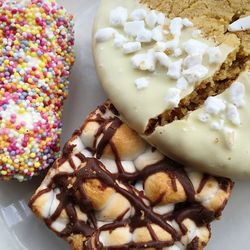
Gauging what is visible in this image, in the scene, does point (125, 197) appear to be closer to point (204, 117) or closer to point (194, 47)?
point (204, 117)

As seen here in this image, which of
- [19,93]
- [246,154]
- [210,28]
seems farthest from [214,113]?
[19,93]

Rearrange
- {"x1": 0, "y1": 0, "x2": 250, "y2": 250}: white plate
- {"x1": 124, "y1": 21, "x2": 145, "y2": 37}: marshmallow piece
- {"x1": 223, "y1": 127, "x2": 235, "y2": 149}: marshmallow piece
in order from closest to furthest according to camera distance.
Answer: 1. {"x1": 223, "y1": 127, "x2": 235, "y2": 149}: marshmallow piece
2. {"x1": 124, "y1": 21, "x2": 145, "y2": 37}: marshmallow piece
3. {"x1": 0, "y1": 0, "x2": 250, "y2": 250}: white plate

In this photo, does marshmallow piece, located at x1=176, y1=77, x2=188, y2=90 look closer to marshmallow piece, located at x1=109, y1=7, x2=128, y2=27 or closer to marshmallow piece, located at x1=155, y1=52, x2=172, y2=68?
marshmallow piece, located at x1=155, y1=52, x2=172, y2=68

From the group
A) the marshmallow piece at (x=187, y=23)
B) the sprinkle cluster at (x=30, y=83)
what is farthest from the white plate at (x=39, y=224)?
the marshmallow piece at (x=187, y=23)

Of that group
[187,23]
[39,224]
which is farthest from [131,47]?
[39,224]

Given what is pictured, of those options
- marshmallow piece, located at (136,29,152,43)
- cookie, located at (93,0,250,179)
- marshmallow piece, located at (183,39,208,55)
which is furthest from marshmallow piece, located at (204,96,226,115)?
marshmallow piece, located at (136,29,152,43)
